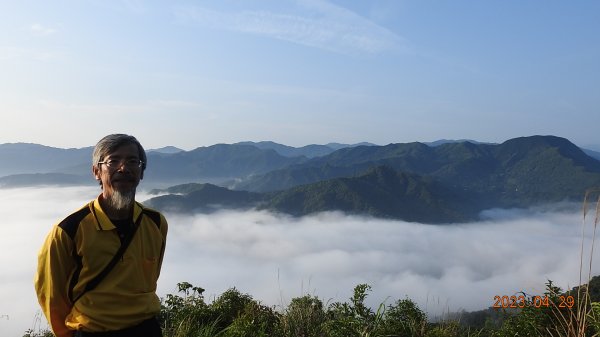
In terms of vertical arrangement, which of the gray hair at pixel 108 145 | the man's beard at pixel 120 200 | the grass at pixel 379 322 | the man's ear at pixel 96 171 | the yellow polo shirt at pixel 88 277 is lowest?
the grass at pixel 379 322

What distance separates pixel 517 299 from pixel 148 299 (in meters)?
3.64

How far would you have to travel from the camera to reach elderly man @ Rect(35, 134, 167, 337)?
7.77ft

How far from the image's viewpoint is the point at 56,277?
237 centimetres

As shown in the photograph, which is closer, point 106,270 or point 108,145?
point 106,270

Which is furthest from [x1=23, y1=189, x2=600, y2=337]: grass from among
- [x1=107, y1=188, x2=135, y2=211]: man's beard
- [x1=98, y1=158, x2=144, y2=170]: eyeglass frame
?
[x1=98, y1=158, x2=144, y2=170]: eyeglass frame

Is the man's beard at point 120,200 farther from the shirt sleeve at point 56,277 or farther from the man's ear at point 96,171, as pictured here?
the shirt sleeve at point 56,277

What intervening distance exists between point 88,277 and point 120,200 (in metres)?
0.47

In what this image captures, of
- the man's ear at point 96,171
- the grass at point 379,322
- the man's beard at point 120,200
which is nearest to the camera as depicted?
the man's beard at point 120,200

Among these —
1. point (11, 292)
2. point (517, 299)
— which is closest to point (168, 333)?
point (517, 299)

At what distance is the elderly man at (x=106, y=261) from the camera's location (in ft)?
7.77
